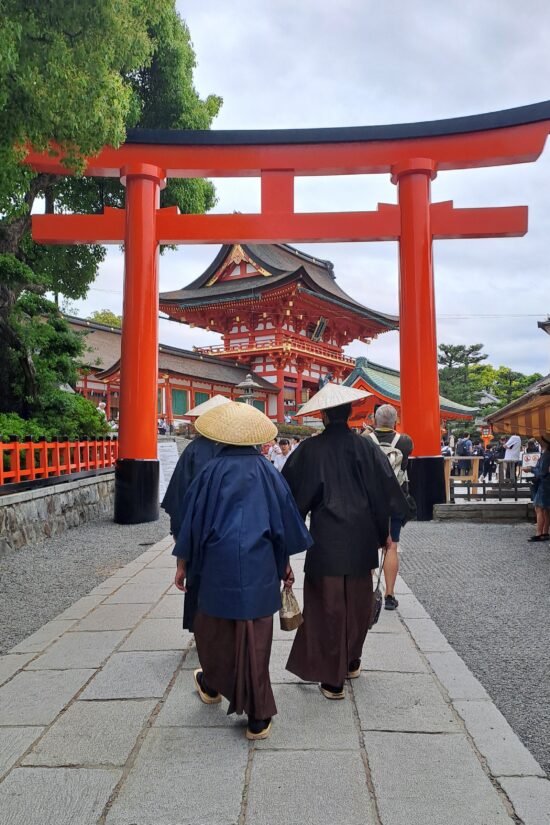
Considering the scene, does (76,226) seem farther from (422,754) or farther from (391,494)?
(422,754)

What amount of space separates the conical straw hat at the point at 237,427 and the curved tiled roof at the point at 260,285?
806 inches

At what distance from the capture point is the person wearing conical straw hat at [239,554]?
2.50 meters

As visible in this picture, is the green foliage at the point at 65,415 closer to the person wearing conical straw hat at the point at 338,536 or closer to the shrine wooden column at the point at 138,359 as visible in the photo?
the shrine wooden column at the point at 138,359

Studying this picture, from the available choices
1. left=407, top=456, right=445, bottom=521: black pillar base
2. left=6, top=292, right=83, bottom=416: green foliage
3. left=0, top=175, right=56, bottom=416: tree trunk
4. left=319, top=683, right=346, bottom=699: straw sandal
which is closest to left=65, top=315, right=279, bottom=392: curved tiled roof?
left=6, top=292, right=83, bottom=416: green foliage

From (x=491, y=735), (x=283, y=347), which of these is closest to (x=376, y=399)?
(x=283, y=347)

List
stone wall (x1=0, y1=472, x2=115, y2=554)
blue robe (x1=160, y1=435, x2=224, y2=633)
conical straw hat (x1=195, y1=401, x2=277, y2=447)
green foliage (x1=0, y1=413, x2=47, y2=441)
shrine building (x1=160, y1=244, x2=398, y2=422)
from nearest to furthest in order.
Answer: conical straw hat (x1=195, y1=401, x2=277, y2=447) → blue robe (x1=160, y1=435, x2=224, y2=633) → stone wall (x1=0, y1=472, x2=115, y2=554) → green foliage (x1=0, y1=413, x2=47, y2=441) → shrine building (x1=160, y1=244, x2=398, y2=422)

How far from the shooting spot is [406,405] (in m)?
8.78

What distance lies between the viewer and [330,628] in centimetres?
292

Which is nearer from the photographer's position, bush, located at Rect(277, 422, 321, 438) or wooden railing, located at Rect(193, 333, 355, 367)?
bush, located at Rect(277, 422, 321, 438)

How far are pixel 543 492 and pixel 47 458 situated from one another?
6.19 m

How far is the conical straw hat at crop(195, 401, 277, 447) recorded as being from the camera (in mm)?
2635

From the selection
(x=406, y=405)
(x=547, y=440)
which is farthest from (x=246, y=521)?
(x=406, y=405)

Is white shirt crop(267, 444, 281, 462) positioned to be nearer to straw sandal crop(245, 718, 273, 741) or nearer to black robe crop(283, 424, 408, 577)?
black robe crop(283, 424, 408, 577)

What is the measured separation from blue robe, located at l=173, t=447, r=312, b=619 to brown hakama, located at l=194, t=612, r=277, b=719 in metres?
0.07
